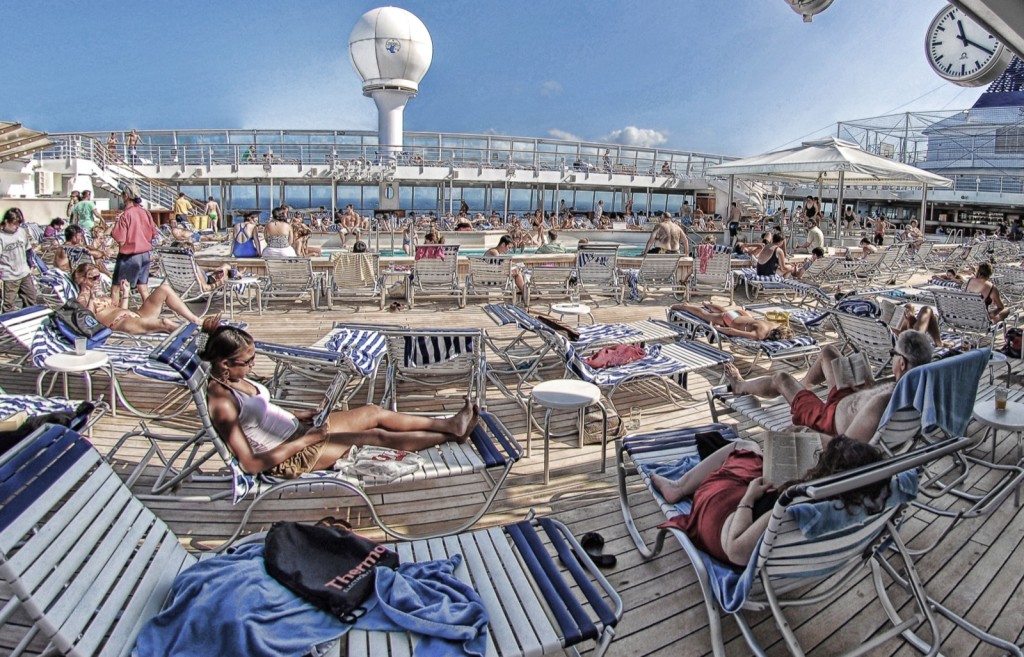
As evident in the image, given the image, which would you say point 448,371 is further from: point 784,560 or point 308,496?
point 784,560

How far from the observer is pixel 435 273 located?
778cm

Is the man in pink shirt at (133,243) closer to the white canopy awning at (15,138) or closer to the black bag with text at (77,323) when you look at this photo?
the black bag with text at (77,323)

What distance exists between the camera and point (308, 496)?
304cm

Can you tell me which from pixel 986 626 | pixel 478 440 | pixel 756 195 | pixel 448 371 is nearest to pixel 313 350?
pixel 448 371

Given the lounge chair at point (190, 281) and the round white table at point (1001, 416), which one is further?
the lounge chair at point (190, 281)

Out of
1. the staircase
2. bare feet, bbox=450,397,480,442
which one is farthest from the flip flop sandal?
the staircase

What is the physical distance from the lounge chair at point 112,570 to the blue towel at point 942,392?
1.50 meters

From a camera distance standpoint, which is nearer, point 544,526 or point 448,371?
point 544,526

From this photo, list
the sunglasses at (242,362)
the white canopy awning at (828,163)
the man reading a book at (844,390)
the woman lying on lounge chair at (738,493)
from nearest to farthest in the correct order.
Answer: the woman lying on lounge chair at (738,493) → the sunglasses at (242,362) → the man reading a book at (844,390) → the white canopy awning at (828,163)

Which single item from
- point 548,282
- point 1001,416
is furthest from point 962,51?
point 548,282

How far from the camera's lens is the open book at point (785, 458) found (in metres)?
2.04

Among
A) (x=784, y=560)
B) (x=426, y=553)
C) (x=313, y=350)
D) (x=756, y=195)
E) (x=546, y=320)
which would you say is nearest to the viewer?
(x=784, y=560)

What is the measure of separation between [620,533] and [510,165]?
72.6ft

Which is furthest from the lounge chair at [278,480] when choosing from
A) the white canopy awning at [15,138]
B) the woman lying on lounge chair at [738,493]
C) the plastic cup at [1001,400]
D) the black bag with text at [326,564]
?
the white canopy awning at [15,138]
